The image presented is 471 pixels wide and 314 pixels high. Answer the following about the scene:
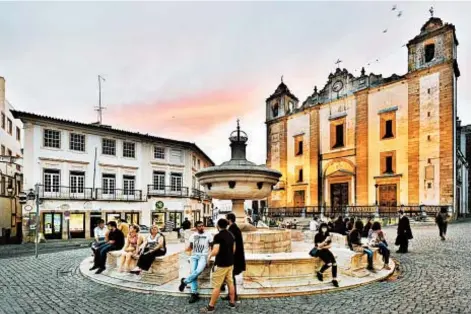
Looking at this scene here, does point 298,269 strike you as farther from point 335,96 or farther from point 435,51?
point 335,96

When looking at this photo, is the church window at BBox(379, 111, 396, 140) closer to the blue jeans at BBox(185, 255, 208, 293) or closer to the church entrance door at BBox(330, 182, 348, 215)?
the church entrance door at BBox(330, 182, 348, 215)

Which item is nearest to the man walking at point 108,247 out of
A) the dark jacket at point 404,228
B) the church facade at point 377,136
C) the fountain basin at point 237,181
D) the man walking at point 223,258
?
the fountain basin at point 237,181

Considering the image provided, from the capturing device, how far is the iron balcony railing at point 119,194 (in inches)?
1127

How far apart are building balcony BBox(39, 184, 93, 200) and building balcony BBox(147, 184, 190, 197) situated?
5.47 metres

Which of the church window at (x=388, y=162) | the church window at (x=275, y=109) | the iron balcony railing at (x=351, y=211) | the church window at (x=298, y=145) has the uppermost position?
the church window at (x=275, y=109)

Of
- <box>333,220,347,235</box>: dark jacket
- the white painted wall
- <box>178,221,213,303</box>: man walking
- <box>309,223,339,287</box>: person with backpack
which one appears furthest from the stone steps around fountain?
the white painted wall

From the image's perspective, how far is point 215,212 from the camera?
56.5 meters

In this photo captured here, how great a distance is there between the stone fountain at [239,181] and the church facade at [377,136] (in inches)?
951

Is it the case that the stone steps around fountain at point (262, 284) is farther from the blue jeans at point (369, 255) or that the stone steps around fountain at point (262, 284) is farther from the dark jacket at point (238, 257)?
the dark jacket at point (238, 257)

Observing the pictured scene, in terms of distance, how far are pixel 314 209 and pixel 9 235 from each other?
2809 cm

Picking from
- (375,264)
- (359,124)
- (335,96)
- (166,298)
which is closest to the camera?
(166,298)

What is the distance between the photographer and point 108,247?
9102 mm

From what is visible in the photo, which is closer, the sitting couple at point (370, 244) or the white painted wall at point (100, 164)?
the sitting couple at point (370, 244)

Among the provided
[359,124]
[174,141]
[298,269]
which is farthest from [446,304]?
[359,124]
